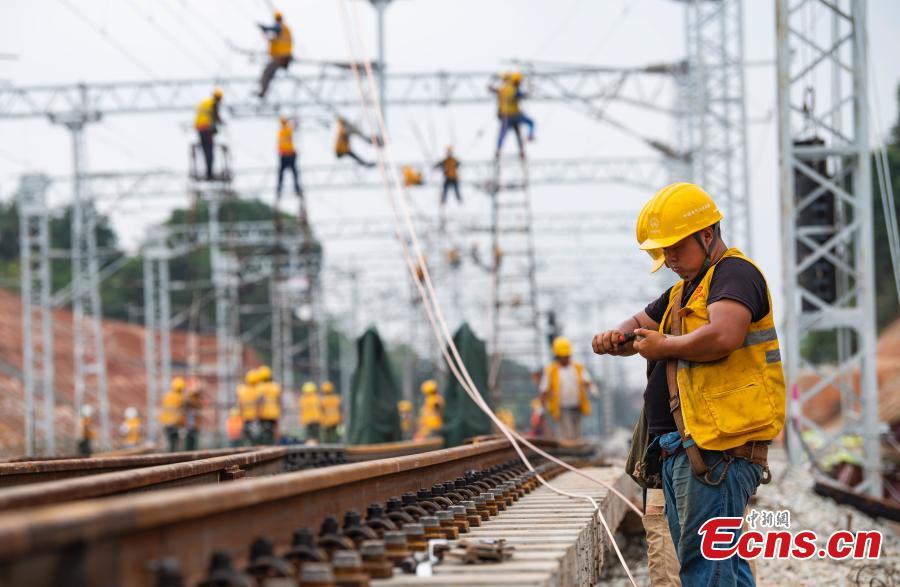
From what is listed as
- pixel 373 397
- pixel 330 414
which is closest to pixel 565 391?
pixel 373 397

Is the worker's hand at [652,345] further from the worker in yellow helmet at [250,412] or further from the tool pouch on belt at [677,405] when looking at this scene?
the worker in yellow helmet at [250,412]

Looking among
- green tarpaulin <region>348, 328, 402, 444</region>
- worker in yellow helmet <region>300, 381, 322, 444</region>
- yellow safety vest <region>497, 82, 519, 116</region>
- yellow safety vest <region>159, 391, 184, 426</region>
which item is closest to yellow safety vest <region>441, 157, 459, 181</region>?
yellow safety vest <region>497, 82, 519, 116</region>

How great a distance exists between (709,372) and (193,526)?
219 cm

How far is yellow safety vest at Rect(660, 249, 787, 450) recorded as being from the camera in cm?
436

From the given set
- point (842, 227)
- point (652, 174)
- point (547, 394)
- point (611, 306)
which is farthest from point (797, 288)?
point (611, 306)

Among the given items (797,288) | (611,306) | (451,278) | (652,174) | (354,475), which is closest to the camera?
(354,475)

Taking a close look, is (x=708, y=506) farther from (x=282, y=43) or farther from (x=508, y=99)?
(x=508, y=99)

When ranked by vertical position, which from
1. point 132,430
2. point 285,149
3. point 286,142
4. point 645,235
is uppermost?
point 286,142

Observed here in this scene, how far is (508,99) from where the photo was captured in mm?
22203

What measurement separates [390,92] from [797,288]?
16.5 m

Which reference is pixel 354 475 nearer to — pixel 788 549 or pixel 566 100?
pixel 788 549

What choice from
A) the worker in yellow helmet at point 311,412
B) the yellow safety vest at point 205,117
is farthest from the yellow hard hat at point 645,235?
the worker in yellow helmet at point 311,412

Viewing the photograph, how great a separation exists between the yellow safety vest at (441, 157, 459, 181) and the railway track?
2107cm

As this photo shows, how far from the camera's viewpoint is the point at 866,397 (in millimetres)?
14906
